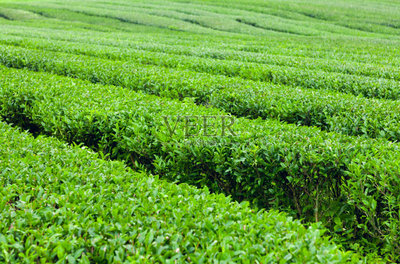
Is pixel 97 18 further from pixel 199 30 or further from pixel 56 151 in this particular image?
pixel 56 151

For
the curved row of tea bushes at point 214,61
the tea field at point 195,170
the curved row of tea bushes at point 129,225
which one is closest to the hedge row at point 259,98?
the tea field at point 195,170

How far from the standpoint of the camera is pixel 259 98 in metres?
7.50

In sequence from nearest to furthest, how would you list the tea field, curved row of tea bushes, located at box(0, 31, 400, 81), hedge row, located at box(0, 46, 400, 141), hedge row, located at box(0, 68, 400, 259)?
1. the tea field
2. hedge row, located at box(0, 68, 400, 259)
3. hedge row, located at box(0, 46, 400, 141)
4. curved row of tea bushes, located at box(0, 31, 400, 81)

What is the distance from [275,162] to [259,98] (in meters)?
3.16

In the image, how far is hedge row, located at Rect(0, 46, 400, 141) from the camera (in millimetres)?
6410

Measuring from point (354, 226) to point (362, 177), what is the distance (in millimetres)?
932

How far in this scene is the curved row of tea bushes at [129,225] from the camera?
8.71 feet

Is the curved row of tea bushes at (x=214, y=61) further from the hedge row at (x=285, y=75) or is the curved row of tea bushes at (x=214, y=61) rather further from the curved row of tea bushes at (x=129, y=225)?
the curved row of tea bushes at (x=129, y=225)

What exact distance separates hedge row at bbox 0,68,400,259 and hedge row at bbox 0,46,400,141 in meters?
1.47

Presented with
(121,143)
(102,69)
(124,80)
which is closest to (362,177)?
(121,143)

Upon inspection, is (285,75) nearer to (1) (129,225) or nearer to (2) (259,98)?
(2) (259,98)

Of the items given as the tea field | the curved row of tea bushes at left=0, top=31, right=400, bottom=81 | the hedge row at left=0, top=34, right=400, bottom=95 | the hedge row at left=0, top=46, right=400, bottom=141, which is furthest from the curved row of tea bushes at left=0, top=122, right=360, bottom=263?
the curved row of tea bushes at left=0, top=31, right=400, bottom=81

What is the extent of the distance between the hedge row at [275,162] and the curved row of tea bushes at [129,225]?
107 cm

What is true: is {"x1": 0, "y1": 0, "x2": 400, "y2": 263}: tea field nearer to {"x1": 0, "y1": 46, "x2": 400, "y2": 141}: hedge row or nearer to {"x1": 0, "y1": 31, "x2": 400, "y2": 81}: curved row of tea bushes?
{"x1": 0, "y1": 46, "x2": 400, "y2": 141}: hedge row
